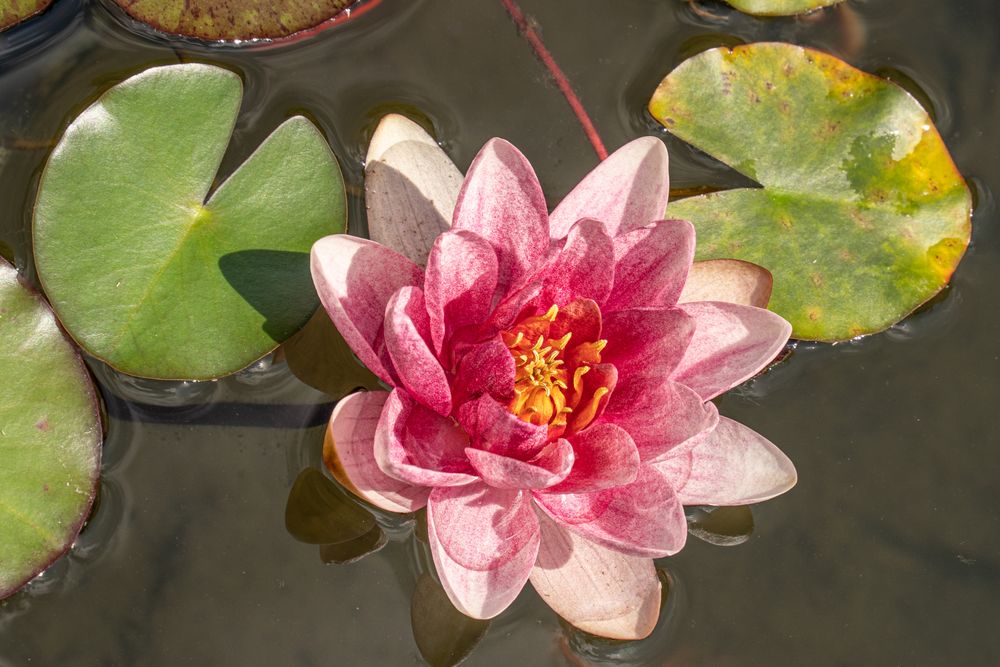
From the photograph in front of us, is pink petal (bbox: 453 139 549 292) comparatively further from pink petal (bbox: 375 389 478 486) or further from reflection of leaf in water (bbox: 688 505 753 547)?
reflection of leaf in water (bbox: 688 505 753 547)

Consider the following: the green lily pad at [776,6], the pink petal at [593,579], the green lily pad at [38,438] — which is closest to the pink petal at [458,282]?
the pink petal at [593,579]

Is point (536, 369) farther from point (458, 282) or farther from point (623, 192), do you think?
point (623, 192)

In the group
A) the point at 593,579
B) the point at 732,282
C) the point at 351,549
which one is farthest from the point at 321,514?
the point at 732,282

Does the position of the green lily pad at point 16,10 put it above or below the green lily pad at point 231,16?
above

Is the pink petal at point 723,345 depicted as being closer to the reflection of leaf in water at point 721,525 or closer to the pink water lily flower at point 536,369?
the pink water lily flower at point 536,369

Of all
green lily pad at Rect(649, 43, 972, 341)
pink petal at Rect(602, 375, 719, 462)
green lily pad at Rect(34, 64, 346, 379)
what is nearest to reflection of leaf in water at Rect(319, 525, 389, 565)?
green lily pad at Rect(34, 64, 346, 379)
